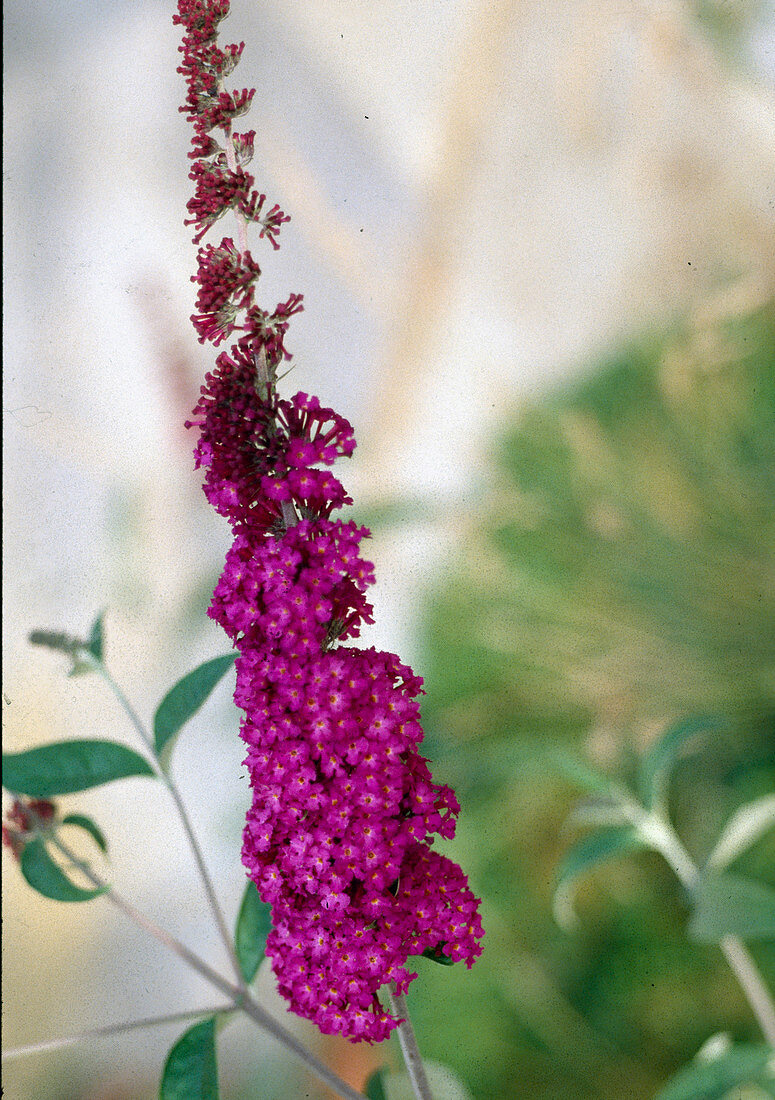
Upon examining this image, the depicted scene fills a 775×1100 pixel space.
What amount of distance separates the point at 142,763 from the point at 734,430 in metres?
0.58

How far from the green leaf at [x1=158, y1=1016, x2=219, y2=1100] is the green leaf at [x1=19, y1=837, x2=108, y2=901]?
0.39 ft

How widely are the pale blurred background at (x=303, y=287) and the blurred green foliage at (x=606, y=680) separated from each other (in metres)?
0.04

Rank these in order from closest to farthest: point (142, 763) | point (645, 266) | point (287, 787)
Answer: point (287, 787)
point (142, 763)
point (645, 266)

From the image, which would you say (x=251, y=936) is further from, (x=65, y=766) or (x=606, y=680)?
(x=606, y=680)

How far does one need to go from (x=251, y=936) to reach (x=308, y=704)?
1.08ft

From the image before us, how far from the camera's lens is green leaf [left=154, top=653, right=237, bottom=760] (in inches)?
27.7

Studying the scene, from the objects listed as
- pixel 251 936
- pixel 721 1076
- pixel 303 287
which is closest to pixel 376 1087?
pixel 251 936

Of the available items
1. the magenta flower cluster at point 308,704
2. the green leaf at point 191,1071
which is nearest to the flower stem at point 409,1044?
the magenta flower cluster at point 308,704

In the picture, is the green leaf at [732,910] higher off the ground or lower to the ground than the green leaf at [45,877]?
lower

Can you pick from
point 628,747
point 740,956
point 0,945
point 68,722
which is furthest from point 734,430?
point 0,945

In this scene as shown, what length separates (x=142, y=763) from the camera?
72 centimetres

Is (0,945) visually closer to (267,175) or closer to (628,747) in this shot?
(628,747)

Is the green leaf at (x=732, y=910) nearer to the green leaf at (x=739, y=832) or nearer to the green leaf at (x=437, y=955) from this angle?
the green leaf at (x=739, y=832)

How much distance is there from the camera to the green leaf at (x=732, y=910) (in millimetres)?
667
